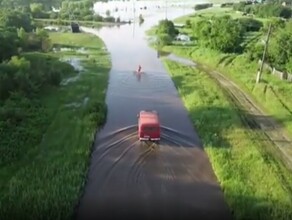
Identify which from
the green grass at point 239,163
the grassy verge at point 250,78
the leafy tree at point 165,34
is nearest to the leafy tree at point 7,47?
the green grass at point 239,163

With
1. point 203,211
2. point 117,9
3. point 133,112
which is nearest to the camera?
point 203,211

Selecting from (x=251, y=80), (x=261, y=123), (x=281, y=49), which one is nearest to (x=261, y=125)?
(x=261, y=123)

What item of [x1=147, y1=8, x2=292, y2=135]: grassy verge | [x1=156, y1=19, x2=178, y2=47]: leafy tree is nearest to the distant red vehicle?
[x1=147, y1=8, x2=292, y2=135]: grassy verge

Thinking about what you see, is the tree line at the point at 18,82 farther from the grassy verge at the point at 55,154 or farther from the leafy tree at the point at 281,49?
the leafy tree at the point at 281,49

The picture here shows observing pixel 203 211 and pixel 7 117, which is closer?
pixel 203 211

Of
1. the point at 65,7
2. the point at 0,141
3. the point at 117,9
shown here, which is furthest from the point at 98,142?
the point at 117,9

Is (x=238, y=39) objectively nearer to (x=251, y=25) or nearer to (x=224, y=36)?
(x=224, y=36)

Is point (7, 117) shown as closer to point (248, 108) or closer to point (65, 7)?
point (248, 108)

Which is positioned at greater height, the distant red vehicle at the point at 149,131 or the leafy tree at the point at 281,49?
the leafy tree at the point at 281,49
